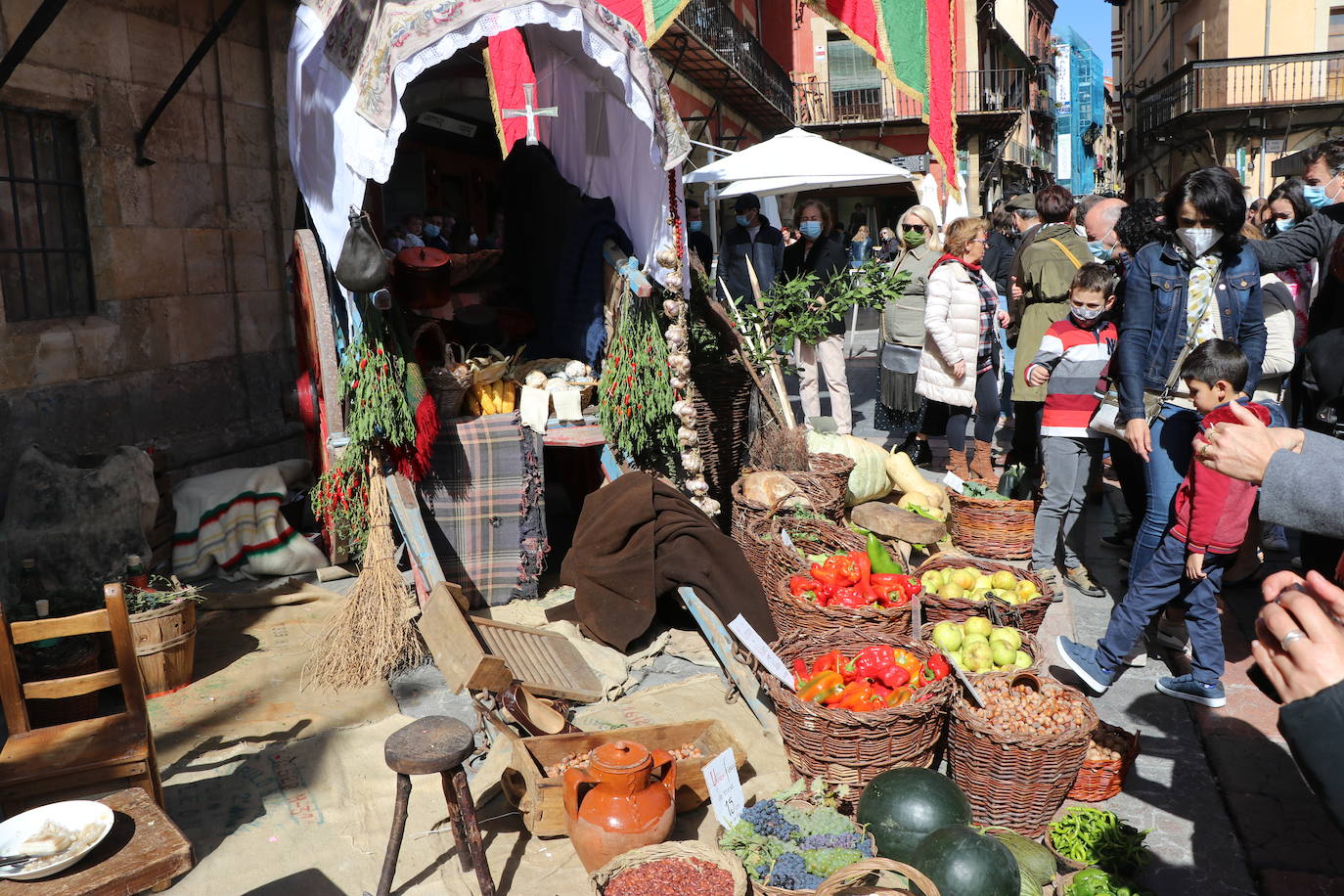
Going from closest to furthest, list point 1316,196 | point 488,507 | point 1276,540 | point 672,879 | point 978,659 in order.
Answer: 1. point 672,879
2. point 978,659
3. point 488,507
4. point 1276,540
5. point 1316,196

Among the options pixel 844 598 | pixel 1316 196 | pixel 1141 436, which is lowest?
pixel 844 598

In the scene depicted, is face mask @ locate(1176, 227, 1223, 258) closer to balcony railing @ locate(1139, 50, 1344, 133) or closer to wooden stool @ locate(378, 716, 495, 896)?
wooden stool @ locate(378, 716, 495, 896)

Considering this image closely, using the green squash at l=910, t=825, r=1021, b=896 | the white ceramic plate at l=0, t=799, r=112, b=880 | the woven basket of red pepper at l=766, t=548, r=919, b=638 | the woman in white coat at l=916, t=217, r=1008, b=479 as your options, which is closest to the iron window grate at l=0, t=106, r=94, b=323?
the white ceramic plate at l=0, t=799, r=112, b=880

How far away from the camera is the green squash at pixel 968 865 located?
2.66 metres

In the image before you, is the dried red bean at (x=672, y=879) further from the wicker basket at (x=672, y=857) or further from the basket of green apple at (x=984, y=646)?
the basket of green apple at (x=984, y=646)

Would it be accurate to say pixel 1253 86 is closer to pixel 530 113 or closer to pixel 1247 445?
pixel 530 113

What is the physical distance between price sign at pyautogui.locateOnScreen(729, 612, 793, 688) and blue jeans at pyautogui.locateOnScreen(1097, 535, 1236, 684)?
4.71ft

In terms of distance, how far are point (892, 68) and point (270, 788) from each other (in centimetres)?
543

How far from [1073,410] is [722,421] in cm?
203

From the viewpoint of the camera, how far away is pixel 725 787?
10.4 feet

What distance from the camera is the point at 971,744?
11.3 ft

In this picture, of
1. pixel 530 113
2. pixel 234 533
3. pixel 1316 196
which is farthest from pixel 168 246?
pixel 1316 196

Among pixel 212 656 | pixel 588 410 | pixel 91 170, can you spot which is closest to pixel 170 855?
pixel 212 656

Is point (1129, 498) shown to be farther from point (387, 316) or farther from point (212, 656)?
point (212, 656)
